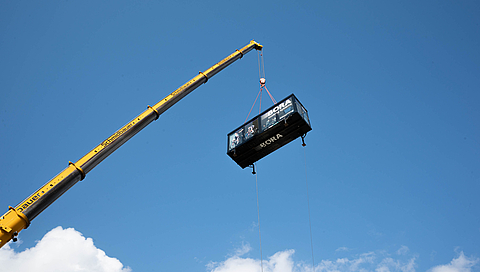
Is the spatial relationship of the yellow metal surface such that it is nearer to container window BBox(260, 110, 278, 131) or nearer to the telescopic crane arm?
the telescopic crane arm

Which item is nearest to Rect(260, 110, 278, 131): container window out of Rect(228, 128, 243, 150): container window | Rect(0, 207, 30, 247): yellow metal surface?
Rect(228, 128, 243, 150): container window

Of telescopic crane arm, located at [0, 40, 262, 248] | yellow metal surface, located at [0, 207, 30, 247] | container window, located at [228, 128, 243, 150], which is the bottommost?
yellow metal surface, located at [0, 207, 30, 247]

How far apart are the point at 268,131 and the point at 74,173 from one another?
31.3ft

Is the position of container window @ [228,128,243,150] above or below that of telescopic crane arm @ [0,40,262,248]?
above

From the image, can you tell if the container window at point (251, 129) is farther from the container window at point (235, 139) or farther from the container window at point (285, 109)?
the container window at point (285, 109)

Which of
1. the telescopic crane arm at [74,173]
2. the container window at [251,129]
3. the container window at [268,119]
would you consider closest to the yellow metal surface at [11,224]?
the telescopic crane arm at [74,173]

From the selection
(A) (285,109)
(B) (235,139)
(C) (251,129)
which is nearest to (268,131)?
(C) (251,129)

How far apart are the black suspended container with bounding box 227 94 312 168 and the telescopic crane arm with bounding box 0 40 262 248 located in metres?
4.29

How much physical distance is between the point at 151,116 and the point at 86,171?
15.2 ft

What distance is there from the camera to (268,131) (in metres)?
18.3

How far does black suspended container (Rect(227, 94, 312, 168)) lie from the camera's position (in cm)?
1803

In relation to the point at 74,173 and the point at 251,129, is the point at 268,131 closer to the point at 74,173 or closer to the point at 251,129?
the point at 251,129

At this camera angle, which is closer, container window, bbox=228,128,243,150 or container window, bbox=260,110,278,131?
container window, bbox=260,110,278,131

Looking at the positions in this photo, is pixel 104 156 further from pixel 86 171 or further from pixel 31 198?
pixel 31 198
